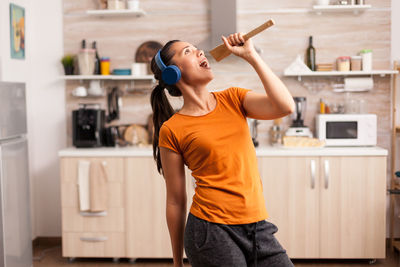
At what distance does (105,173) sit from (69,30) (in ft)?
4.45

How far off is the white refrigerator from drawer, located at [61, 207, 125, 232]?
→ 359 mm

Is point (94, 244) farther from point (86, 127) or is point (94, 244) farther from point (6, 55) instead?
point (6, 55)

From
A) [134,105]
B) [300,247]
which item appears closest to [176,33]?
[134,105]

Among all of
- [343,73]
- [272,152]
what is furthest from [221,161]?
[343,73]

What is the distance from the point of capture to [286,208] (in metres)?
3.54

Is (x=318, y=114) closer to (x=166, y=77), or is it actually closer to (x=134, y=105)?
(x=134, y=105)

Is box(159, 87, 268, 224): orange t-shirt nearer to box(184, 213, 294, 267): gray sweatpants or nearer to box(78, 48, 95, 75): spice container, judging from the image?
box(184, 213, 294, 267): gray sweatpants

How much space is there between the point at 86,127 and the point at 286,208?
1.68 m

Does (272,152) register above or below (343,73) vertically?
below

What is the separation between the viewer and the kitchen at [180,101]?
11.6ft

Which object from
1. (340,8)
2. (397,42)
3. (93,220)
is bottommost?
(93,220)

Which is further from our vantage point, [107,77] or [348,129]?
[107,77]

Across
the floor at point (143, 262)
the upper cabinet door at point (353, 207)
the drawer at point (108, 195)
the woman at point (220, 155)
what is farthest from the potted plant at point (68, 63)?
the woman at point (220, 155)

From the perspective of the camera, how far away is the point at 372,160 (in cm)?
346
